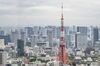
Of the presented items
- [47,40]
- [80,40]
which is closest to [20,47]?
[47,40]

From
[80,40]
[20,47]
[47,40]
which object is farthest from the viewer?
[80,40]

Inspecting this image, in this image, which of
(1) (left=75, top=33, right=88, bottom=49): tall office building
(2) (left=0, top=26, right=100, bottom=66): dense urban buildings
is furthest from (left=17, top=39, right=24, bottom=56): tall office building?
(1) (left=75, top=33, right=88, bottom=49): tall office building

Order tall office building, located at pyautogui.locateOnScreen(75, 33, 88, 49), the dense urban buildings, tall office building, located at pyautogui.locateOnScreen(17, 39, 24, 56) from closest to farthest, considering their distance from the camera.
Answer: tall office building, located at pyautogui.locateOnScreen(17, 39, 24, 56) → the dense urban buildings → tall office building, located at pyautogui.locateOnScreen(75, 33, 88, 49)

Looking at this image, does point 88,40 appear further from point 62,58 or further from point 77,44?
point 62,58

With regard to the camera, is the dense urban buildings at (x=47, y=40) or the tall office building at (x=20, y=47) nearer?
the tall office building at (x=20, y=47)

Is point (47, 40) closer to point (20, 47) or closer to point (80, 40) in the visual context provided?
point (80, 40)

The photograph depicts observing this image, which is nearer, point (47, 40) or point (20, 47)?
point (20, 47)

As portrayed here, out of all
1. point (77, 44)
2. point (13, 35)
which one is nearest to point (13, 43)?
point (13, 35)

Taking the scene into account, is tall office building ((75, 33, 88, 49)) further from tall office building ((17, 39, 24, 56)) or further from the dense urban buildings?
tall office building ((17, 39, 24, 56))

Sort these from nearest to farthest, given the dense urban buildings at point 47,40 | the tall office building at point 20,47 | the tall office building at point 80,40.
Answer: the tall office building at point 20,47 → the dense urban buildings at point 47,40 → the tall office building at point 80,40

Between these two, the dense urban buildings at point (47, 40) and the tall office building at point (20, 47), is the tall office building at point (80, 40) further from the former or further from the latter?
the tall office building at point (20, 47)

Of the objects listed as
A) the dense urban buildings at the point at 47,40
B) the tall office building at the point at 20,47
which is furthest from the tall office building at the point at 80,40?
the tall office building at the point at 20,47
